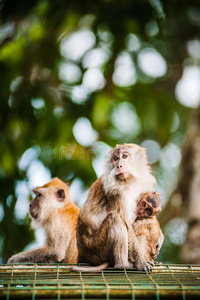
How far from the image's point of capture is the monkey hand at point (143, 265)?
4.66 metres

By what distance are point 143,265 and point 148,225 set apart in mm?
646

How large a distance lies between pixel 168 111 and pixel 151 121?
49 centimetres

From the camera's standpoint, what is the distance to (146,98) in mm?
10703

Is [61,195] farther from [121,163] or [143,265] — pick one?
[143,265]

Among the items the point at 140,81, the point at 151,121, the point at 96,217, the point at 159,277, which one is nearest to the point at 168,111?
the point at 151,121

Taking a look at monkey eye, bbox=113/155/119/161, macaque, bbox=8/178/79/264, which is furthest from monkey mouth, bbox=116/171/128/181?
macaque, bbox=8/178/79/264

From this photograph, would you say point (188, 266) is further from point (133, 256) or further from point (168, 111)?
point (168, 111)

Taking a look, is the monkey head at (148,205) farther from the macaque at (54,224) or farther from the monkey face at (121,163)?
the macaque at (54,224)

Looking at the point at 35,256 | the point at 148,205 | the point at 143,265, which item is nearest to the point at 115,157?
the point at 148,205

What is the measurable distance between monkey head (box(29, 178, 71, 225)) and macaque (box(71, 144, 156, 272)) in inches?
48.7

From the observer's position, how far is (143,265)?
4676 mm

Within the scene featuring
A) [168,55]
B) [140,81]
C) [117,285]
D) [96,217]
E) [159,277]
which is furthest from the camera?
[168,55]

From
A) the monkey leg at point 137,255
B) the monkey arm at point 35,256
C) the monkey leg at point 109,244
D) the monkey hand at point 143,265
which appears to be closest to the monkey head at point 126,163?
the monkey leg at point 109,244

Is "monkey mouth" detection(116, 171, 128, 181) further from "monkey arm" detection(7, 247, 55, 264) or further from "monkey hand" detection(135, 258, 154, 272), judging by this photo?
"monkey arm" detection(7, 247, 55, 264)
